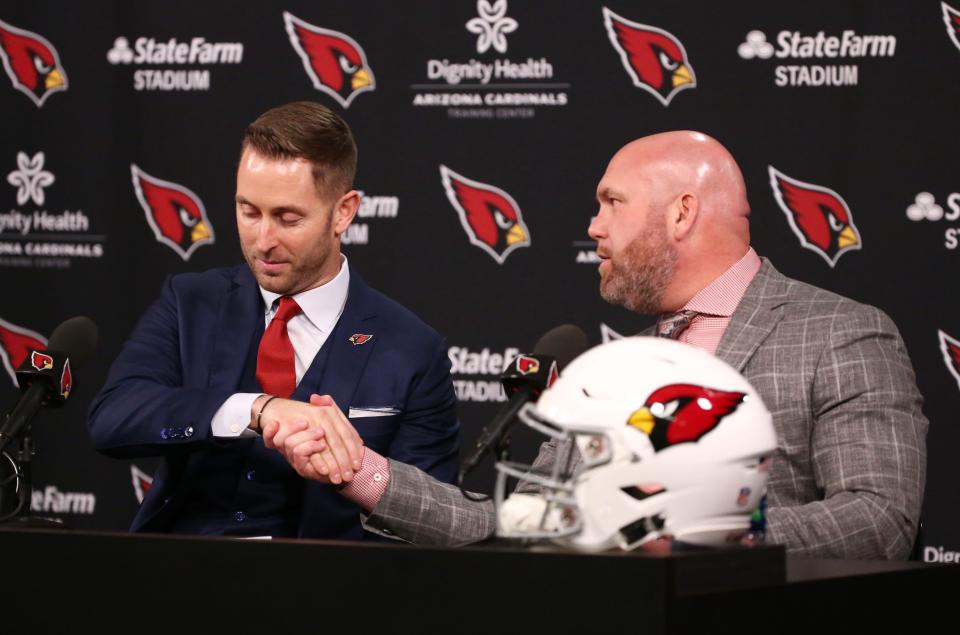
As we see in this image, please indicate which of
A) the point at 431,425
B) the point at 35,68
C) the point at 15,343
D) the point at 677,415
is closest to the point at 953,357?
the point at 431,425

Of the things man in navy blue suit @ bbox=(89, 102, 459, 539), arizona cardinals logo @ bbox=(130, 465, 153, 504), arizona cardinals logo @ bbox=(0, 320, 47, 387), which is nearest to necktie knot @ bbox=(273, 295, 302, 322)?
man in navy blue suit @ bbox=(89, 102, 459, 539)

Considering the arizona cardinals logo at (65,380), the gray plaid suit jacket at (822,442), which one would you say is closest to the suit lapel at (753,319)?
the gray plaid suit jacket at (822,442)

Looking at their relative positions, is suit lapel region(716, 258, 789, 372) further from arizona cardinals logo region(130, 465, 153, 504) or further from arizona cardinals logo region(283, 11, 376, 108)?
arizona cardinals logo region(130, 465, 153, 504)

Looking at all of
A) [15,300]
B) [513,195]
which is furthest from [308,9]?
[15,300]

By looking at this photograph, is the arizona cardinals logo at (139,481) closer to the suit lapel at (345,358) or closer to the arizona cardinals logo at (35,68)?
the arizona cardinals logo at (35,68)

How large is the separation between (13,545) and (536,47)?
292 cm

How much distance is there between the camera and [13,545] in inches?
71.7

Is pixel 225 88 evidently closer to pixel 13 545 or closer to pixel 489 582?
pixel 13 545

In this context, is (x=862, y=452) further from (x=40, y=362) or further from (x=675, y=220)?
(x=40, y=362)

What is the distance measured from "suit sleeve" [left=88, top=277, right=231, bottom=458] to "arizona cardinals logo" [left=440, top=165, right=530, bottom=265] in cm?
165

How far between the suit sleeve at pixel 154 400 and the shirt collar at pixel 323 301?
0.65 feet

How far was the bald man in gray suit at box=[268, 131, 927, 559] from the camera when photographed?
90.1 inches

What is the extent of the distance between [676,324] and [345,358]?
2.31 feet

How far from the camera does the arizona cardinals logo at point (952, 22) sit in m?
3.98
